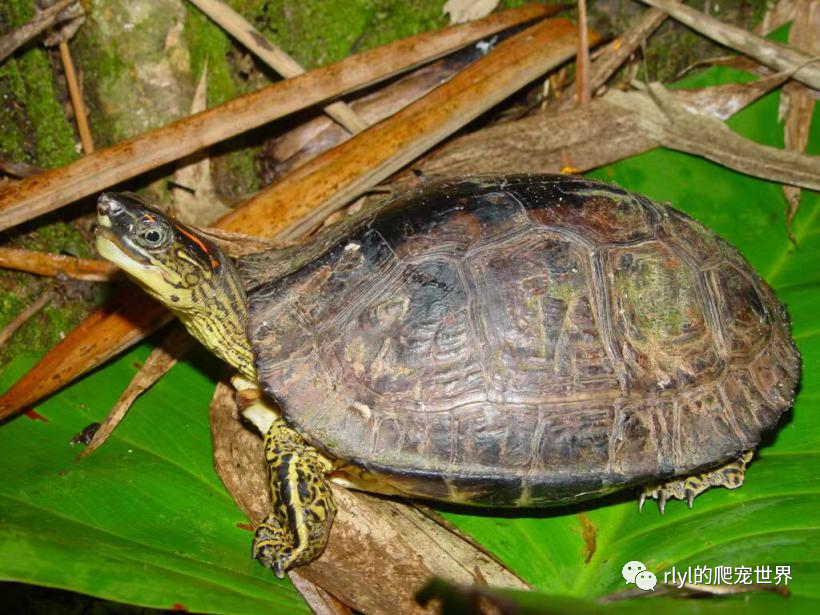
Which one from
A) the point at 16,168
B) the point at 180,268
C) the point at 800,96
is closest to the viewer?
the point at 180,268

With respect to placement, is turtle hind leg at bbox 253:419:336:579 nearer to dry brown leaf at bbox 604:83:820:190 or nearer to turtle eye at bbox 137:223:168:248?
turtle eye at bbox 137:223:168:248

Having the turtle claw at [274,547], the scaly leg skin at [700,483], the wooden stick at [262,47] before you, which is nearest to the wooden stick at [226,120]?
the wooden stick at [262,47]

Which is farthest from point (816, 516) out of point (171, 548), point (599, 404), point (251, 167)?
point (251, 167)

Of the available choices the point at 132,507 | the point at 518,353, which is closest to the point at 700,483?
the point at 518,353

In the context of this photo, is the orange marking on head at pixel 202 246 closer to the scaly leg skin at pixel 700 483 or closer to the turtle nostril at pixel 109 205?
the turtle nostril at pixel 109 205

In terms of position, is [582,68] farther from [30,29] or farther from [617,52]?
[30,29]

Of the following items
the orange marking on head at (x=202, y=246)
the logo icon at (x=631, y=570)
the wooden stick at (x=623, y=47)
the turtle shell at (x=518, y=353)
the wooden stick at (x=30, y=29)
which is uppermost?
the wooden stick at (x=623, y=47)

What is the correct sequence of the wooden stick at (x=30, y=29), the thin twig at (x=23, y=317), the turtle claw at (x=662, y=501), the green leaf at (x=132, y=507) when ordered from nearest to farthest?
the green leaf at (x=132, y=507)
the turtle claw at (x=662, y=501)
the wooden stick at (x=30, y=29)
the thin twig at (x=23, y=317)
